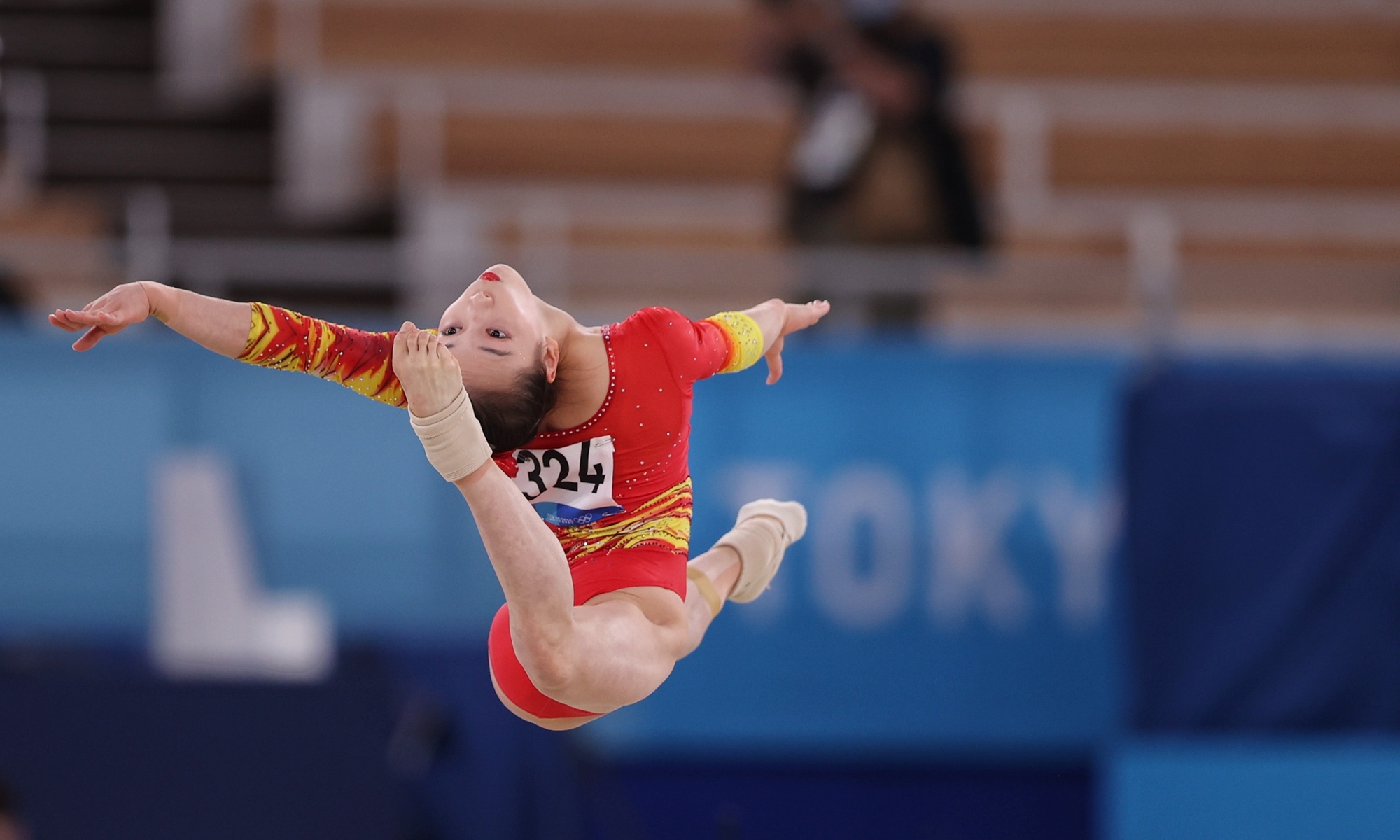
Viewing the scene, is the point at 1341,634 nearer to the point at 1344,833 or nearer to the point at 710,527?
the point at 1344,833

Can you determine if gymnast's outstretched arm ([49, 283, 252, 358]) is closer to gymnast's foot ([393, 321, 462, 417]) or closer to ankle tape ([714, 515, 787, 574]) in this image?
gymnast's foot ([393, 321, 462, 417])

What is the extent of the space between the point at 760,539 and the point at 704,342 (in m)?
0.67

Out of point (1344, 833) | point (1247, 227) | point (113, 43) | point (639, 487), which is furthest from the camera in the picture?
point (113, 43)

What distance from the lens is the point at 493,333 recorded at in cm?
292

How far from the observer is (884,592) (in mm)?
9008

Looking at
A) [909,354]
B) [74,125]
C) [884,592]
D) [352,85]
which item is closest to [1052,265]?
[909,354]

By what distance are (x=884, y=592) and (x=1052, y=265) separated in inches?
84.1

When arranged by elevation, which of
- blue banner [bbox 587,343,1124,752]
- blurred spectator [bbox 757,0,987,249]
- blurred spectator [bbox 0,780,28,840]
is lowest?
blurred spectator [bbox 0,780,28,840]

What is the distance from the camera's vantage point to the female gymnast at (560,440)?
2799mm

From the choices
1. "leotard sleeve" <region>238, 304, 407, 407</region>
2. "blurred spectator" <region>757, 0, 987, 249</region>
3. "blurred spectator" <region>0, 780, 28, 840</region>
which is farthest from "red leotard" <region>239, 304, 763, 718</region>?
"blurred spectator" <region>0, 780, 28, 840</region>

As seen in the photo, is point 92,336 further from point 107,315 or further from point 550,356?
point 550,356

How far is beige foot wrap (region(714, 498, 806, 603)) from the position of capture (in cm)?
371

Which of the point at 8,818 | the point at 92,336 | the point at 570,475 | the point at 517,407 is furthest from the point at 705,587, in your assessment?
the point at 8,818

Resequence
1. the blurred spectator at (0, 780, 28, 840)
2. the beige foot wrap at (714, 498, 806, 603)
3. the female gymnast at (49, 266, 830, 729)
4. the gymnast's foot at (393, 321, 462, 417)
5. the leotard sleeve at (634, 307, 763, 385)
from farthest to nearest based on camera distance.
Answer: the blurred spectator at (0, 780, 28, 840) → the beige foot wrap at (714, 498, 806, 603) → the leotard sleeve at (634, 307, 763, 385) → the female gymnast at (49, 266, 830, 729) → the gymnast's foot at (393, 321, 462, 417)
